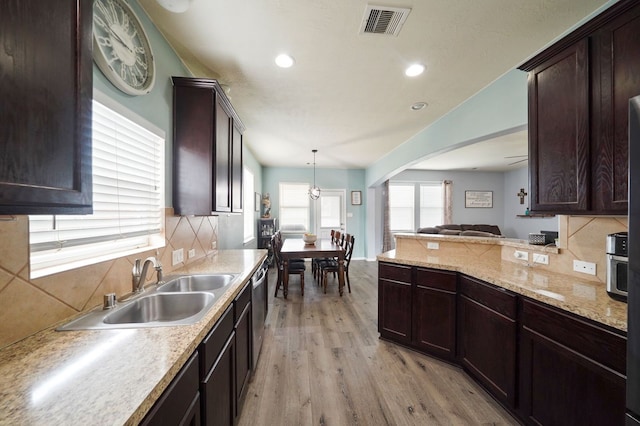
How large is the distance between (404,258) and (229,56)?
2.42 m

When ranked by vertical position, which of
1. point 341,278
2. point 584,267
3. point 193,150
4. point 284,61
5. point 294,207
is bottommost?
point 341,278

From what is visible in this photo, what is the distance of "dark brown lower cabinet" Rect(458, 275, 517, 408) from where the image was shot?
1.61m

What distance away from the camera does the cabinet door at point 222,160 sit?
1.98m

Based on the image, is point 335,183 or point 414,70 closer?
point 414,70

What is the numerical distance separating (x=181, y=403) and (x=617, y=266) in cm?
212

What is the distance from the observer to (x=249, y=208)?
5242 millimetres

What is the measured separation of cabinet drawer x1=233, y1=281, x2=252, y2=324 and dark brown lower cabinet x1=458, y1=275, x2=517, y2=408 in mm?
1739

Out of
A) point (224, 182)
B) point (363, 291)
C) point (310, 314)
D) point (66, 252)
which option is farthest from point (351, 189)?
point (66, 252)

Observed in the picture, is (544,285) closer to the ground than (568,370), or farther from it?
farther from it

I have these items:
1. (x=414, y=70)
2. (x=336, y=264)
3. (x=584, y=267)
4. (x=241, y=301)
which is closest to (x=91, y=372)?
(x=241, y=301)

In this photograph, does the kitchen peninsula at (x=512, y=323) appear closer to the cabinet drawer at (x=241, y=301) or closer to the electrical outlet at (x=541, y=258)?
the electrical outlet at (x=541, y=258)

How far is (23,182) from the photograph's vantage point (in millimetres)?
553

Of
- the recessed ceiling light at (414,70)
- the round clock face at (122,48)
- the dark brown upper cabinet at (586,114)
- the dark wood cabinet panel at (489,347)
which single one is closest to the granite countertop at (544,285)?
the dark wood cabinet panel at (489,347)

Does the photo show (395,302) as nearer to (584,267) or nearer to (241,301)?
(584,267)
